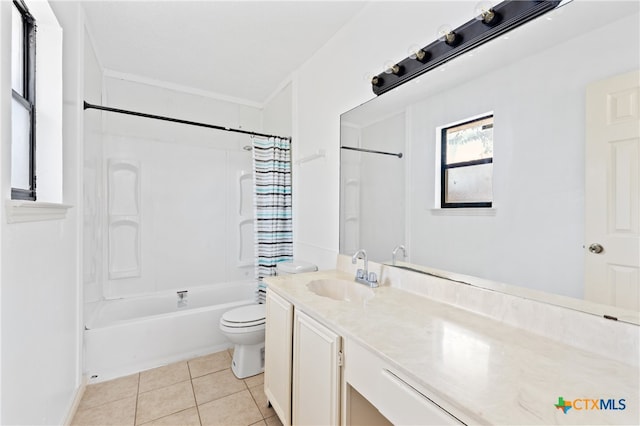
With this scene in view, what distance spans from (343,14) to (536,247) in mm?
1888

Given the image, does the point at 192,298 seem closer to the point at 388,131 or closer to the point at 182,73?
the point at 182,73

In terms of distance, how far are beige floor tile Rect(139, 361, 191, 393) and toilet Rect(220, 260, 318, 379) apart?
369mm

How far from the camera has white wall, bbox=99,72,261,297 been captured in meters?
2.78

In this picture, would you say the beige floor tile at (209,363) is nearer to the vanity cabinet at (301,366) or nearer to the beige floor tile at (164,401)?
the beige floor tile at (164,401)

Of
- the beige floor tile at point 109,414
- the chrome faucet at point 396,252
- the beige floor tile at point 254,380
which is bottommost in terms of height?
the beige floor tile at point 254,380

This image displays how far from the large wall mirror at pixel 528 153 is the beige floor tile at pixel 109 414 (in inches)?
75.5

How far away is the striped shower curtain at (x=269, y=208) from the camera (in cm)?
261

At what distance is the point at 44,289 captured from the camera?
4.16 feet

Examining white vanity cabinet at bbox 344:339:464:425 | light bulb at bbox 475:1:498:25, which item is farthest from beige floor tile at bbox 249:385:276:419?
light bulb at bbox 475:1:498:25

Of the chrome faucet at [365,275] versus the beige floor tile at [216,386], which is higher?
the chrome faucet at [365,275]

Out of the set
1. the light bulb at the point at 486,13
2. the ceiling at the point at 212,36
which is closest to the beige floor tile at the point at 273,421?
the light bulb at the point at 486,13

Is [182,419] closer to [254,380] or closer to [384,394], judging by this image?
[254,380]

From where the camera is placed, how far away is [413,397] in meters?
0.76

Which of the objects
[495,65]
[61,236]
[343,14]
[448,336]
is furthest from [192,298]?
[495,65]
